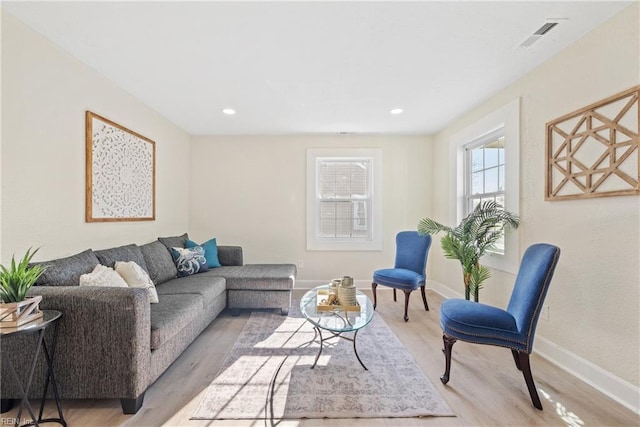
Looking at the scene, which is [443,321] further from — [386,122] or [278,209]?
[278,209]

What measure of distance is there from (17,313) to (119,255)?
1.17m

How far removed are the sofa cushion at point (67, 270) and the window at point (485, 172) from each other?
3.66m

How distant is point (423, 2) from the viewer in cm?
161

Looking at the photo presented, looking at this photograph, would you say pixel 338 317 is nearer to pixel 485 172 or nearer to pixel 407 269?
pixel 407 269

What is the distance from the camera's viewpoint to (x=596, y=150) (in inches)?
74.5

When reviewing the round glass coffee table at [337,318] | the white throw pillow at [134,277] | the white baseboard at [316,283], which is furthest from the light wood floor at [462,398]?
the white baseboard at [316,283]

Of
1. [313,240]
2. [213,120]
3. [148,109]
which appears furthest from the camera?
[313,240]

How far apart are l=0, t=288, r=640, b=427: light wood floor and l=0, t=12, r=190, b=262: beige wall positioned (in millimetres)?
1151

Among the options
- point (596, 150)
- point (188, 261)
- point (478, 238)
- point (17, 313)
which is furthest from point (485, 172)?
point (17, 313)

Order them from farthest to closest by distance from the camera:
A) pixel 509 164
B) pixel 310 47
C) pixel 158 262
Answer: pixel 158 262 < pixel 509 164 < pixel 310 47

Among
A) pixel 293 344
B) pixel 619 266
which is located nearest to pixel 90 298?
pixel 293 344

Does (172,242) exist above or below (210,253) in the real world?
above

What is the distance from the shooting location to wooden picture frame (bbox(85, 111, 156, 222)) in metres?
2.40

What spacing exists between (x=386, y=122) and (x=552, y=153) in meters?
1.92
